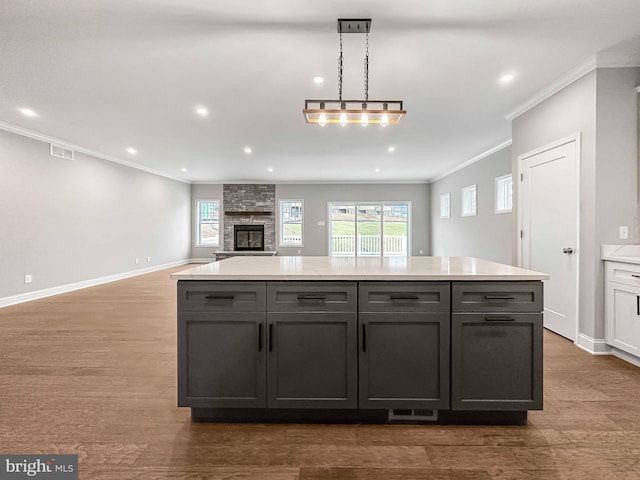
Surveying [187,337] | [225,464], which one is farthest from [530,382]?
[187,337]

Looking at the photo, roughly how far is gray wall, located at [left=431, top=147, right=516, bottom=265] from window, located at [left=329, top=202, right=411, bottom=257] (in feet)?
4.21

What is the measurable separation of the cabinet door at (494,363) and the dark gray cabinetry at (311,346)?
602mm

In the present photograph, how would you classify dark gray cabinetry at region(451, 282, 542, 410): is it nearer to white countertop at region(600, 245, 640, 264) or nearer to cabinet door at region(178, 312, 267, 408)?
cabinet door at region(178, 312, 267, 408)

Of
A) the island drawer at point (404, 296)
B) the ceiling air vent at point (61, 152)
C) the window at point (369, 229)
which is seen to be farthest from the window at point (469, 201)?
the ceiling air vent at point (61, 152)

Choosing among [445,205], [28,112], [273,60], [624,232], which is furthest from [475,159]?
[28,112]

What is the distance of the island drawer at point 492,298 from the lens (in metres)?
1.89

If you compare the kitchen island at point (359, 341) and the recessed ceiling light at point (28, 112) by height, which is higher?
the recessed ceiling light at point (28, 112)

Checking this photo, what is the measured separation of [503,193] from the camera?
20.5 feet

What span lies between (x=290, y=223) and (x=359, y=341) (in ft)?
29.7

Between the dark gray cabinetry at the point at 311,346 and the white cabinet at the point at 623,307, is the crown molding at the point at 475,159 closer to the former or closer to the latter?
the white cabinet at the point at 623,307

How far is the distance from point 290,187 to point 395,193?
3396 millimetres

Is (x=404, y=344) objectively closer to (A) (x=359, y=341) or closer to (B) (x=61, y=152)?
(A) (x=359, y=341)

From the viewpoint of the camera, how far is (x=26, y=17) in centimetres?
248

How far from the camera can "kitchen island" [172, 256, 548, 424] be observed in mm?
1894
